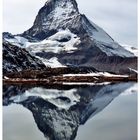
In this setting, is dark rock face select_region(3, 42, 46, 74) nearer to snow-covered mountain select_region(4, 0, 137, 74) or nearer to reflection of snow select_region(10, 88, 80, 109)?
snow-covered mountain select_region(4, 0, 137, 74)

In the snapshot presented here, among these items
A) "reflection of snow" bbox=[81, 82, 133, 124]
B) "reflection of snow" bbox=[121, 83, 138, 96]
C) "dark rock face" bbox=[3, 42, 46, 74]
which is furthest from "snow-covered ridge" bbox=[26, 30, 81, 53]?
"reflection of snow" bbox=[121, 83, 138, 96]

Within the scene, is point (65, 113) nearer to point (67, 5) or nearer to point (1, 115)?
point (1, 115)

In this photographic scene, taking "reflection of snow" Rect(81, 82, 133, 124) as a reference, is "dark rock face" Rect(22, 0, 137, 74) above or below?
above

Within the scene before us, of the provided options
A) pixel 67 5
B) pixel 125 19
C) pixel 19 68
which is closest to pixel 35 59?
pixel 19 68

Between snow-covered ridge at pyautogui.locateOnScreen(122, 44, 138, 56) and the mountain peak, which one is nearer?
snow-covered ridge at pyautogui.locateOnScreen(122, 44, 138, 56)

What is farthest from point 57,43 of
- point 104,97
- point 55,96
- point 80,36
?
point 104,97

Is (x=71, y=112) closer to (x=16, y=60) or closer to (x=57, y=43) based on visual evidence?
(x=57, y=43)
